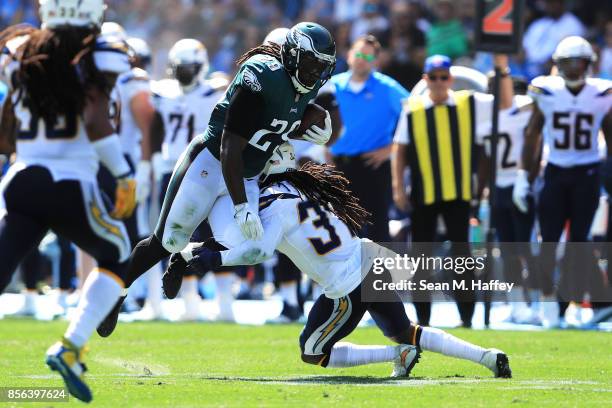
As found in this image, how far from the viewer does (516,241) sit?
11.9 m

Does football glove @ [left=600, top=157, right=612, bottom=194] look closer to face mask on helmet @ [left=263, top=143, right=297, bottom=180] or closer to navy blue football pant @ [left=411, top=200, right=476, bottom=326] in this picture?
navy blue football pant @ [left=411, top=200, right=476, bottom=326]

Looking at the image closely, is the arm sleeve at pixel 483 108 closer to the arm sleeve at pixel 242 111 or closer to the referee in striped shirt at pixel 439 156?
the referee in striped shirt at pixel 439 156

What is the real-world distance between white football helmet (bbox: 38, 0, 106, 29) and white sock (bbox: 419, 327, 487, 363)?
2.37 m

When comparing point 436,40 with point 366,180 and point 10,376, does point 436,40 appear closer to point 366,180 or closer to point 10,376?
point 366,180

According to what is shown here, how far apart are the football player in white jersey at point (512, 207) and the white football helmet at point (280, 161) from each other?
4.74 m

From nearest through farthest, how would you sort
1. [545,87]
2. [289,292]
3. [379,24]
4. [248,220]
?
[248,220], [545,87], [289,292], [379,24]

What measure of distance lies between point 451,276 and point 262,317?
1950 millimetres

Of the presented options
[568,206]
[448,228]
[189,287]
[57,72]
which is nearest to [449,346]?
[57,72]

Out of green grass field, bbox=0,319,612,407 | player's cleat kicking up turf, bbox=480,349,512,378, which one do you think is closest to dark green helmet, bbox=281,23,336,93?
green grass field, bbox=0,319,612,407

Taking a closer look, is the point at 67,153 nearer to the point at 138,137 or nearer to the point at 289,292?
the point at 289,292

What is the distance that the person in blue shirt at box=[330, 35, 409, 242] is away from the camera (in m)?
11.4

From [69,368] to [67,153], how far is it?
3.04ft

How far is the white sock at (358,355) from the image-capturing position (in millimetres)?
6859

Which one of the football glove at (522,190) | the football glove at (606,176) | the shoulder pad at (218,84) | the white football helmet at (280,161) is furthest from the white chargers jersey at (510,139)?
the white football helmet at (280,161)
